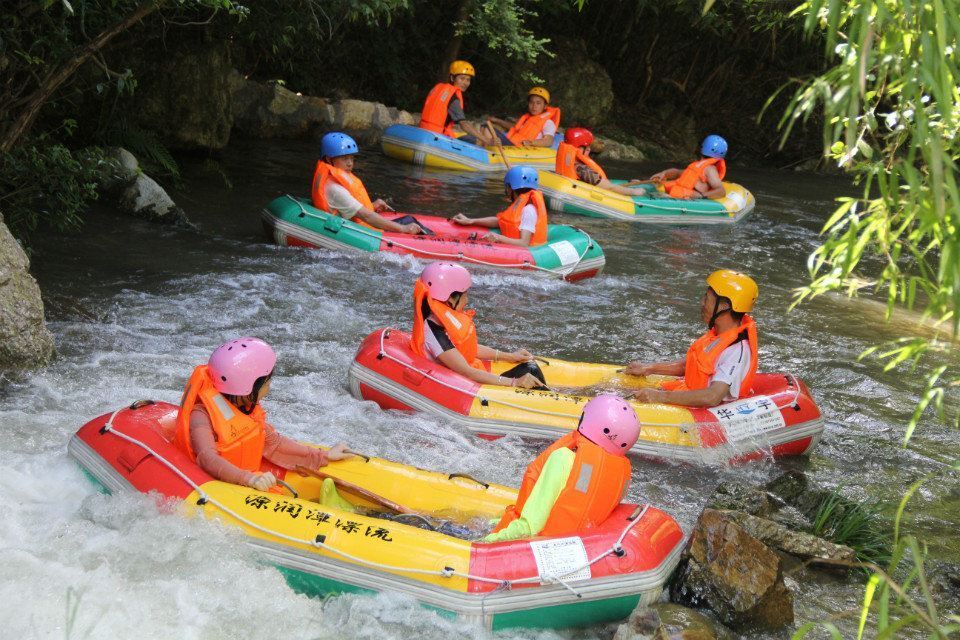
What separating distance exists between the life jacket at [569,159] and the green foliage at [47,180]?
6.75 m

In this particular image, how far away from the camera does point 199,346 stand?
731 cm

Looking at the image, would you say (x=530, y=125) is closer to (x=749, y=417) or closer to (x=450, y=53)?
(x=450, y=53)

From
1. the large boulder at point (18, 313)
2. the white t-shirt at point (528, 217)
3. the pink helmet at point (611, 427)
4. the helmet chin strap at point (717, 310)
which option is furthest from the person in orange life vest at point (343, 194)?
the pink helmet at point (611, 427)

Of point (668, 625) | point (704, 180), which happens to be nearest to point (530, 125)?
point (704, 180)

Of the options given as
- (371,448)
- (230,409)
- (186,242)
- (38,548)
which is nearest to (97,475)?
(38,548)

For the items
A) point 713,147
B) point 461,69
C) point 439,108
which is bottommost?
point 439,108

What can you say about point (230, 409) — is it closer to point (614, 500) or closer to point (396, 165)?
point (614, 500)

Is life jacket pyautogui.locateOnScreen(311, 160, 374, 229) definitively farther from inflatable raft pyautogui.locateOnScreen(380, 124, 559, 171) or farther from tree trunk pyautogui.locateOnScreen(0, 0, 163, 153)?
inflatable raft pyautogui.locateOnScreen(380, 124, 559, 171)

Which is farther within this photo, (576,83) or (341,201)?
(576,83)

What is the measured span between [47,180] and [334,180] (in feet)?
9.73

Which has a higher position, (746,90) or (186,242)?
(746,90)

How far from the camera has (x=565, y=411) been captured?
20.6 feet

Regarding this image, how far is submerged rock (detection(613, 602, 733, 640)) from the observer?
13.7 feet

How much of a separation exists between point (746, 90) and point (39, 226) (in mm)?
14844
